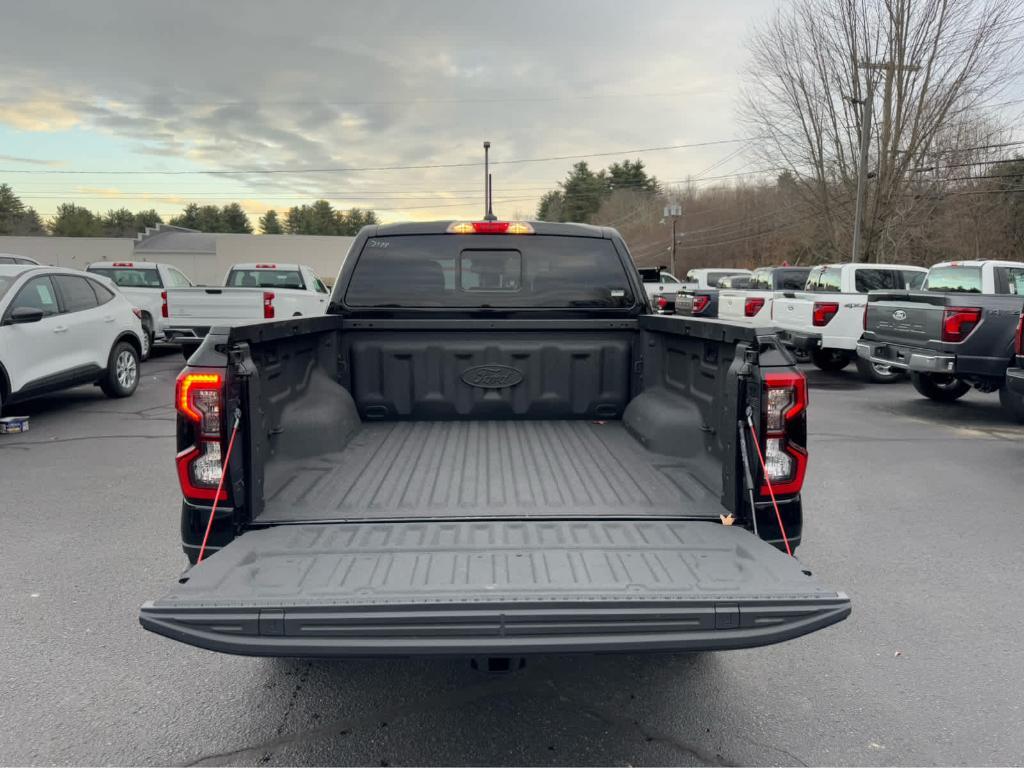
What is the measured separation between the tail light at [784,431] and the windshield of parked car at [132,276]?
51.7 feet

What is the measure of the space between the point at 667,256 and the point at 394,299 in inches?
2846

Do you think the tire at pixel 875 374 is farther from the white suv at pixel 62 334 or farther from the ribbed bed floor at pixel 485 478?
the white suv at pixel 62 334

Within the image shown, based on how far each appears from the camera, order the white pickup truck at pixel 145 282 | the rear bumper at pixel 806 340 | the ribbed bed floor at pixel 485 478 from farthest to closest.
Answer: the white pickup truck at pixel 145 282
the rear bumper at pixel 806 340
the ribbed bed floor at pixel 485 478

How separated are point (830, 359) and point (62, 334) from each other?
13.0 m

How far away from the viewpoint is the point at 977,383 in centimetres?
928

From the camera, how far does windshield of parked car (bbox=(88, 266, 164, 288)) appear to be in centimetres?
1561

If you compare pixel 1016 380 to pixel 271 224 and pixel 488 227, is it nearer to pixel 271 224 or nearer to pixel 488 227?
pixel 488 227

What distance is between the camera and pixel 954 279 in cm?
1055

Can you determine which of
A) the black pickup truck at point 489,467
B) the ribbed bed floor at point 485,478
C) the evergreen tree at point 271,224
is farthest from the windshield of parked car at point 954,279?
the evergreen tree at point 271,224

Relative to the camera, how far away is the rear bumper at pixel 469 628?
2.11 metres

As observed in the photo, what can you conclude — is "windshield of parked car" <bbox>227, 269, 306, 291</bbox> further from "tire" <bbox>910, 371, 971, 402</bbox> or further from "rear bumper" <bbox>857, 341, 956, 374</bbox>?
"tire" <bbox>910, 371, 971, 402</bbox>

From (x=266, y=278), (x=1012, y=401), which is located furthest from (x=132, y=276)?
(x=1012, y=401)

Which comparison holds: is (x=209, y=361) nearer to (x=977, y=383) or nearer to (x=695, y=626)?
(x=695, y=626)

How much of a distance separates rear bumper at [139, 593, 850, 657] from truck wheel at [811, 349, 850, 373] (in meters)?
12.5
